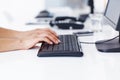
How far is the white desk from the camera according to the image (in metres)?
0.77

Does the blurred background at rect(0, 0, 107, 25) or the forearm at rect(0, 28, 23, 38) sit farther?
the blurred background at rect(0, 0, 107, 25)

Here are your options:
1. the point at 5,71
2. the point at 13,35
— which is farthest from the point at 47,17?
the point at 5,71

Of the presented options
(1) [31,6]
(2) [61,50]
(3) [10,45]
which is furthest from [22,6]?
(2) [61,50]

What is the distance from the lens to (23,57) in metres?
1.02

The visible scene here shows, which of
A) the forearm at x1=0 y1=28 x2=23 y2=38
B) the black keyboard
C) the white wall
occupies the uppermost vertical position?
the black keyboard

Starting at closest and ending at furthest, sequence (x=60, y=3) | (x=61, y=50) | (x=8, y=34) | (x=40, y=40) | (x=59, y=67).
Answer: (x=59, y=67)
(x=61, y=50)
(x=40, y=40)
(x=8, y=34)
(x=60, y=3)

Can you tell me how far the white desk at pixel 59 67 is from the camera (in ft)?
2.52

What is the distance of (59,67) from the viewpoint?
866 mm

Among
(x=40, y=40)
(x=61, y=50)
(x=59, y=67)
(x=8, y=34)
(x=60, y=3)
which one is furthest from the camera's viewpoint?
(x=60, y=3)

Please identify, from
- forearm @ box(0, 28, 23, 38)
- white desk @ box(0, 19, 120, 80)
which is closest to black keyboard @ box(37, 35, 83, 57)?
white desk @ box(0, 19, 120, 80)

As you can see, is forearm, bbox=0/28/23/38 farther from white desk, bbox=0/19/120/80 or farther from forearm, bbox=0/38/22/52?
white desk, bbox=0/19/120/80

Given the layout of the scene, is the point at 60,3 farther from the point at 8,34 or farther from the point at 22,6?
the point at 8,34

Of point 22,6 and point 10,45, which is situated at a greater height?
point 10,45

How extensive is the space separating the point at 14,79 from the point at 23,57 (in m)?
0.27
